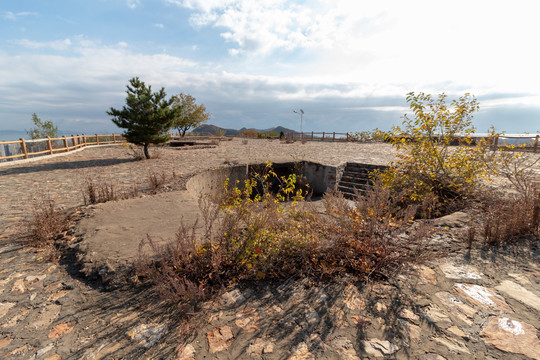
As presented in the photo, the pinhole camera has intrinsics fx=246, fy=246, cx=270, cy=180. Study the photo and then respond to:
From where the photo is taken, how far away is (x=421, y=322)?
→ 7.66 feet

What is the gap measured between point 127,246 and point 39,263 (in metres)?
1.09

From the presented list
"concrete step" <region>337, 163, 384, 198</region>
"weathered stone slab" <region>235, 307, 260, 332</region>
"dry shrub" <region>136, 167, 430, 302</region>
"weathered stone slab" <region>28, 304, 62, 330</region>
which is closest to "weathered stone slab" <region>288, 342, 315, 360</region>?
"weathered stone slab" <region>235, 307, 260, 332</region>

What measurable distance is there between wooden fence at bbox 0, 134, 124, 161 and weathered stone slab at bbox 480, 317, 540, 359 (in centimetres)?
1745

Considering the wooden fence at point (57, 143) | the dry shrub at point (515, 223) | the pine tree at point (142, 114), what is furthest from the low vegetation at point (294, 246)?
the wooden fence at point (57, 143)

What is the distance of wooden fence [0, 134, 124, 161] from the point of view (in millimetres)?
12695

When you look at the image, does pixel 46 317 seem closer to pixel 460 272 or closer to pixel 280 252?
pixel 280 252

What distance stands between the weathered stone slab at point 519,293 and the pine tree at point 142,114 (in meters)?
13.3

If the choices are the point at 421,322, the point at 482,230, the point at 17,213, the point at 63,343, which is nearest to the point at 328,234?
the point at 421,322

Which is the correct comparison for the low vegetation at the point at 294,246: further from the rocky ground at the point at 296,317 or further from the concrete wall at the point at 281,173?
the concrete wall at the point at 281,173

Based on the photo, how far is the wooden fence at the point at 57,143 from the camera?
12.7 m

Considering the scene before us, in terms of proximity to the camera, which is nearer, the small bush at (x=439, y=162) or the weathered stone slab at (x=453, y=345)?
the weathered stone slab at (x=453, y=345)

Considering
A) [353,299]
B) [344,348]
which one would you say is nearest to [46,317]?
[344,348]

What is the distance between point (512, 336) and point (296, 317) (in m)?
1.87

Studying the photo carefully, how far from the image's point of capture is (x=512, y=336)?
2.13m
